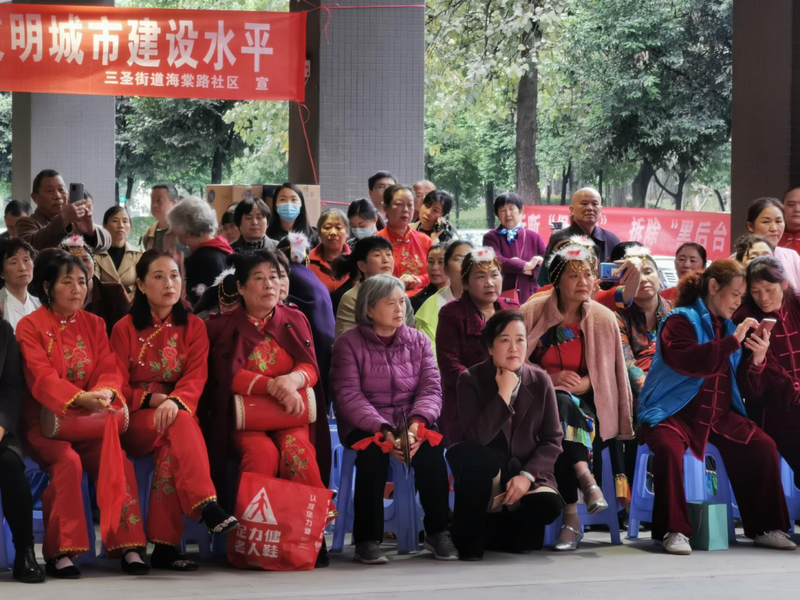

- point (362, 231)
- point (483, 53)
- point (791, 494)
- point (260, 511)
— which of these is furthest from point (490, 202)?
point (260, 511)

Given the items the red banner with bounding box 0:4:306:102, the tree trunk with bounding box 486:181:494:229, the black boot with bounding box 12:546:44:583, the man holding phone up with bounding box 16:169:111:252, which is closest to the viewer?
the black boot with bounding box 12:546:44:583

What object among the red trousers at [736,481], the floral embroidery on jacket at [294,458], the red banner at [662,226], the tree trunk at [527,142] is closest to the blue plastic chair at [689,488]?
the red trousers at [736,481]

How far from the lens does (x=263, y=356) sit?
4.80 meters

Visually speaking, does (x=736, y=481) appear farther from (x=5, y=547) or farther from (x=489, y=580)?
(x=5, y=547)

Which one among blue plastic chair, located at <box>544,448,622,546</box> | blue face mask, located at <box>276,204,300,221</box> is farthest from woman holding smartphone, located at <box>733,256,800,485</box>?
blue face mask, located at <box>276,204,300,221</box>

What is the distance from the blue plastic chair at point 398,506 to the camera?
15.9 ft

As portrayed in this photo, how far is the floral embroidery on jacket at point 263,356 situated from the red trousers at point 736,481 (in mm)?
1696

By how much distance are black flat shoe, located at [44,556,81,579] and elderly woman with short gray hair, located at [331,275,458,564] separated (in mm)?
1110

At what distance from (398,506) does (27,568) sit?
151 centimetres

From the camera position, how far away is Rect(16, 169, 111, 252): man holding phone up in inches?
230

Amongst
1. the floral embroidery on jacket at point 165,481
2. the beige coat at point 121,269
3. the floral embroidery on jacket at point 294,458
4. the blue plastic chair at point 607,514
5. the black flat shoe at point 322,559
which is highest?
the beige coat at point 121,269

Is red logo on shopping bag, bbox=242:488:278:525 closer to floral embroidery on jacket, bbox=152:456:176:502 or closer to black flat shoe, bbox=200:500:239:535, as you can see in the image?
black flat shoe, bbox=200:500:239:535

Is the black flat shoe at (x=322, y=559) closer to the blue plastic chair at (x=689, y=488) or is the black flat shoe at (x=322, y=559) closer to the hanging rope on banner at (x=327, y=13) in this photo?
the blue plastic chair at (x=689, y=488)

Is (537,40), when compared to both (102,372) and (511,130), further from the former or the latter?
(102,372)
